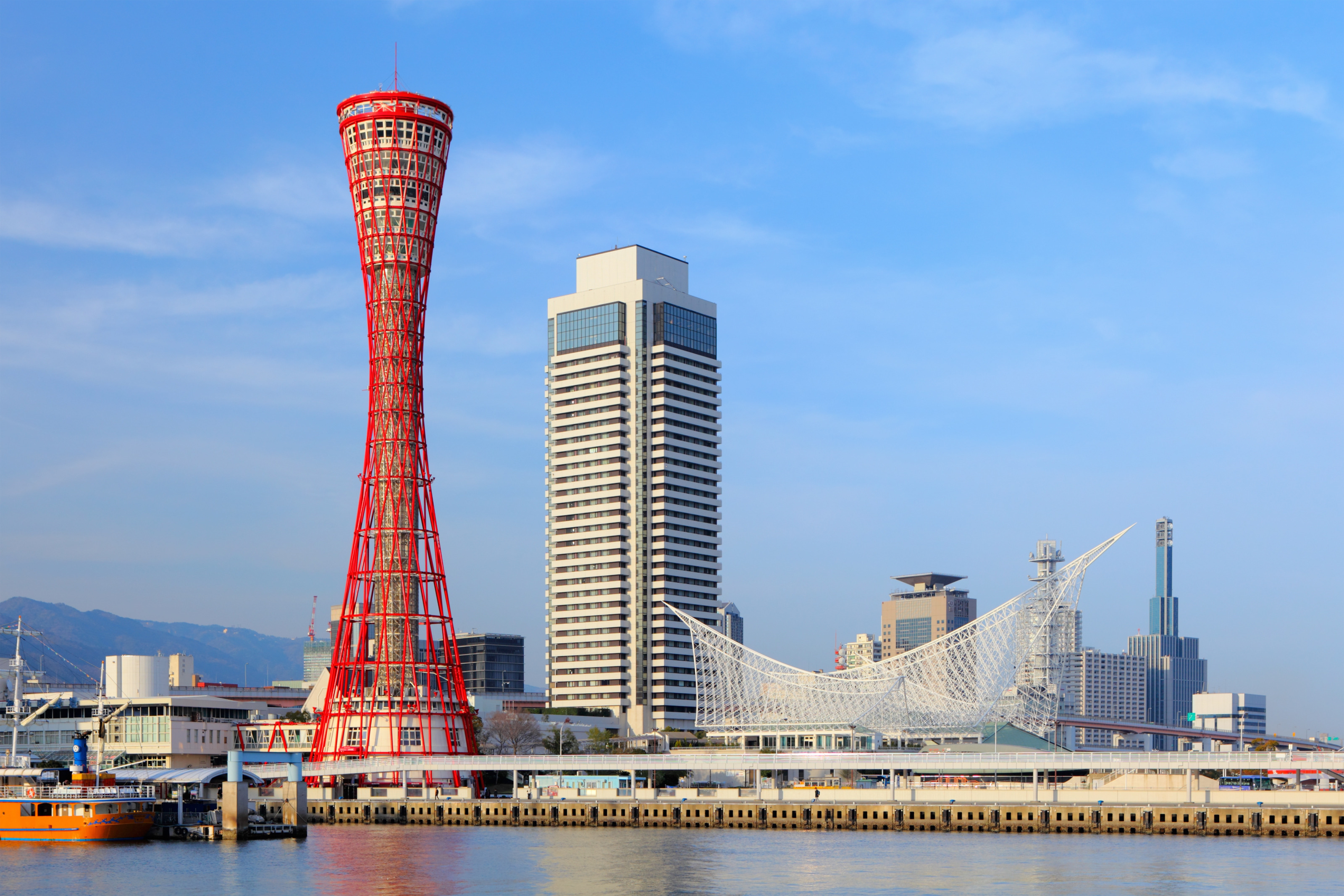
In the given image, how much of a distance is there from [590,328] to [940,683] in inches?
2710

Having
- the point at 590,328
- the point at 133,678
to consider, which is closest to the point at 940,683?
the point at 133,678

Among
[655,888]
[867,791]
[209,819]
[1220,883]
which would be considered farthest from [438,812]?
[1220,883]

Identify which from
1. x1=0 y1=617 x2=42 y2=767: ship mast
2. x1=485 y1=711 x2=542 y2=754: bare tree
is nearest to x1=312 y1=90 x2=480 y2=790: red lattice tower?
x1=0 y1=617 x2=42 y2=767: ship mast

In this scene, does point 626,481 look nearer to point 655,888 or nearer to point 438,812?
point 438,812

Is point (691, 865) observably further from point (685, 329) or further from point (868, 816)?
point (685, 329)

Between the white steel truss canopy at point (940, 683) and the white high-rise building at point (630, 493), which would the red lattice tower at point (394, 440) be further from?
the white high-rise building at point (630, 493)

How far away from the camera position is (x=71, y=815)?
7856 cm

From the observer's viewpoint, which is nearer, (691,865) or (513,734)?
(691,865)

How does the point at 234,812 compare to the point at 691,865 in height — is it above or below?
below

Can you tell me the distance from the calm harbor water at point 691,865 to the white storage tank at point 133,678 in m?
48.4

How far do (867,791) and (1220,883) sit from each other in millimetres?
35062

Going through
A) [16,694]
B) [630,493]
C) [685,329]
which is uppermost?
[685,329]

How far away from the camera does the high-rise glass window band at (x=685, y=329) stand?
591 ft

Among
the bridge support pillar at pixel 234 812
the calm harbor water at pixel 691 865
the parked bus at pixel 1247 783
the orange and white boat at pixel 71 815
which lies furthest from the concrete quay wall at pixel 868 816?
the orange and white boat at pixel 71 815
